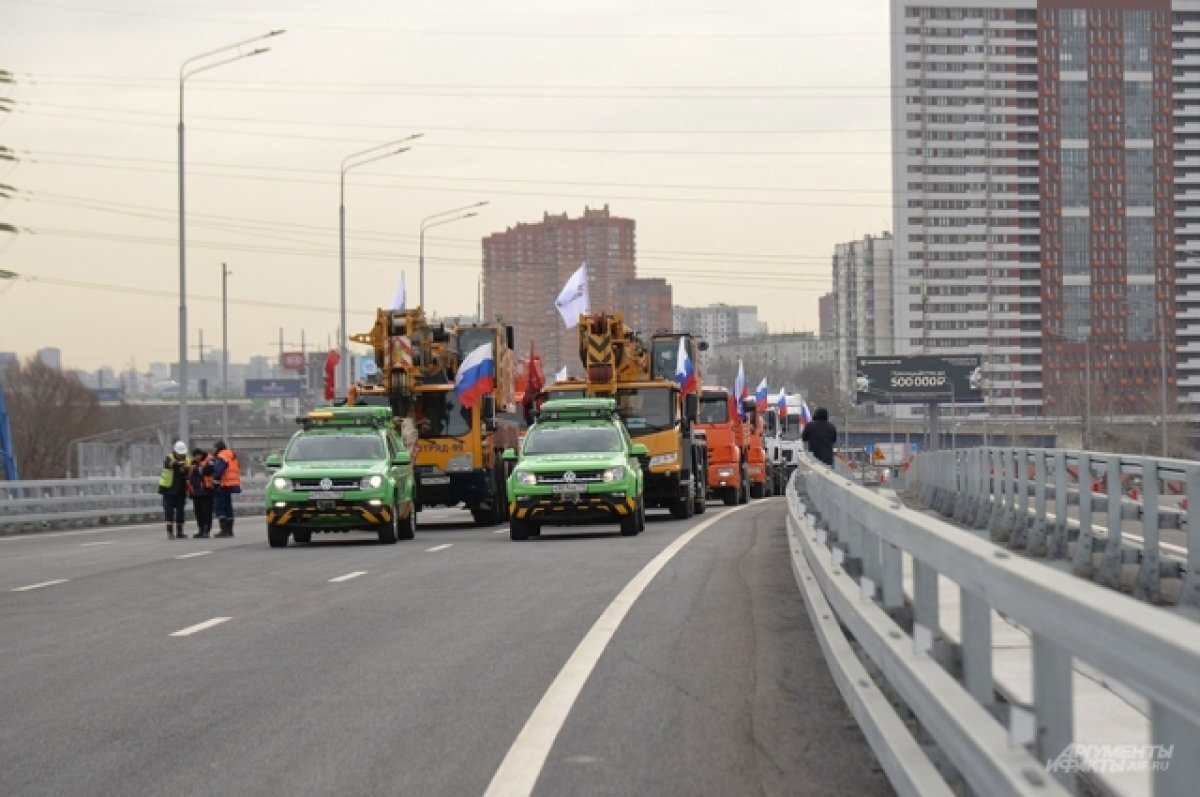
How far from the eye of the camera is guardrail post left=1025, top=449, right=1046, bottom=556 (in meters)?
23.3

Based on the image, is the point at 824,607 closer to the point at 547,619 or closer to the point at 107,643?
the point at 547,619

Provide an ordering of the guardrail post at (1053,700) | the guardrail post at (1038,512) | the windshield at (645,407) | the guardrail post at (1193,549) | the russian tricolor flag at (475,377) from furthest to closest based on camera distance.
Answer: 1. the windshield at (645,407)
2. the russian tricolor flag at (475,377)
3. the guardrail post at (1038,512)
4. the guardrail post at (1193,549)
5. the guardrail post at (1053,700)

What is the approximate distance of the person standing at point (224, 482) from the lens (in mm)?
36656

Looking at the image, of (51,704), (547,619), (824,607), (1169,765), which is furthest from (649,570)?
(1169,765)

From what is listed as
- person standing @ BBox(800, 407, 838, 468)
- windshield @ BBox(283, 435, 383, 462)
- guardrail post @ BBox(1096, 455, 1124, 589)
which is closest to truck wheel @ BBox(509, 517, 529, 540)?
windshield @ BBox(283, 435, 383, 462)

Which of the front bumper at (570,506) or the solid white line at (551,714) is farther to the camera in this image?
the front bumper at (570,506)

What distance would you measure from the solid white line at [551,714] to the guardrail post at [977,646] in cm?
200

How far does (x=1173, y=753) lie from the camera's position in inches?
163

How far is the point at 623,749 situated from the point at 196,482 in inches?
1127

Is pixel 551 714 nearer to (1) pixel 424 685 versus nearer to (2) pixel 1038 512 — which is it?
(1) pixel 424 685

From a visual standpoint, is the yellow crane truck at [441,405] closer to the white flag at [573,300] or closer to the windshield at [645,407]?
the windshield at [645,407]

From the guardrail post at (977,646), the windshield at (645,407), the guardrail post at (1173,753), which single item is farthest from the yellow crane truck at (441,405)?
the guardrail post at (1173,753)

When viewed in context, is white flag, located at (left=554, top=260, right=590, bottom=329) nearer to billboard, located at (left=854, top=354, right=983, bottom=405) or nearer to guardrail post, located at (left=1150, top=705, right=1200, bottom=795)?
guardrail post, located at (left=1150, top=705, right=1200, bottom=795)

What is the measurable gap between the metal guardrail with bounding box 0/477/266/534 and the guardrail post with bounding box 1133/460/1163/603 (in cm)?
2639
